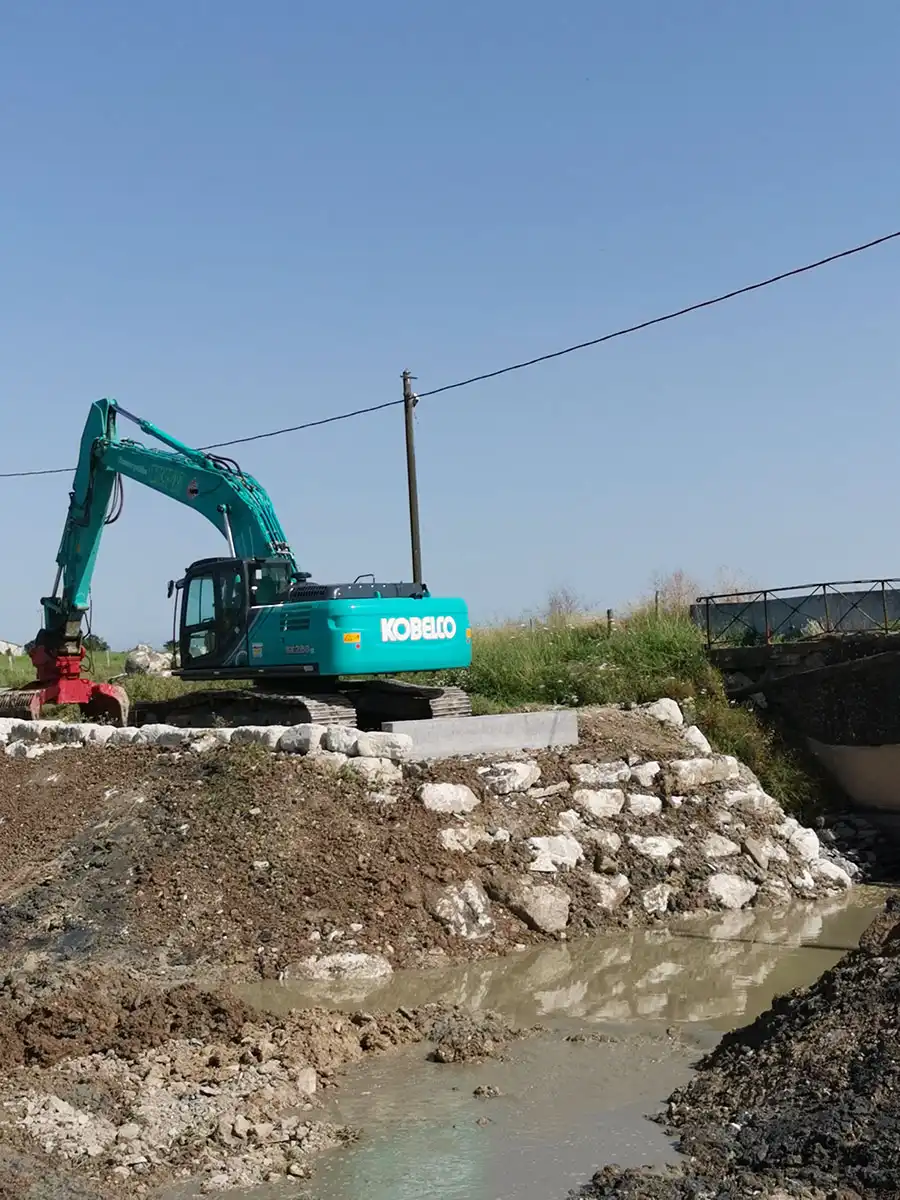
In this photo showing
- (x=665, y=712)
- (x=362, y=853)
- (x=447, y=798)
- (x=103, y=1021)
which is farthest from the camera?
(x=665, y=712)

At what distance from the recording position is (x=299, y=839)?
10867 mm

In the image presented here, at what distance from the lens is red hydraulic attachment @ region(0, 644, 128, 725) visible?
1653cm

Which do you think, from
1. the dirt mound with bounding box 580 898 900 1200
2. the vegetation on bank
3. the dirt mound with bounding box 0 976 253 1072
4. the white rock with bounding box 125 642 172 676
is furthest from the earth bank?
the white rock with bounding box 125 642 172 676

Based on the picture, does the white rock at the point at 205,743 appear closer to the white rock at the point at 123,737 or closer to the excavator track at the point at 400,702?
the white rock at the point at 123,737

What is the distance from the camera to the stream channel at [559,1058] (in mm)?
6125

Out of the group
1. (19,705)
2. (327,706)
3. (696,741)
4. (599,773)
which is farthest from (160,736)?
(696,741)

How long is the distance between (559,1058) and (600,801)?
15.2 feet

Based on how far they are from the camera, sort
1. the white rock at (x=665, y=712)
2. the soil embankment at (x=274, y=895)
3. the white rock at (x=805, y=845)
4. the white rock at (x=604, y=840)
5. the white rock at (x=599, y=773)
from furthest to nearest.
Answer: the white rock at (x=665, y=712) < the white rock at (x=805, y=845) < the white rock at (x=599, y=773) < the white rock at (x=604, y=840) < the soil embankment at (x=274, y=895)

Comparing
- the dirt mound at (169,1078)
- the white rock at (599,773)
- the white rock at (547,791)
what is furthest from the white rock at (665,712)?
the dirt mound at (169,1078)

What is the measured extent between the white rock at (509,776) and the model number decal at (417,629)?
211 centimetres

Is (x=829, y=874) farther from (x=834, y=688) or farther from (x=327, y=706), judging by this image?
(x=327, y=706)

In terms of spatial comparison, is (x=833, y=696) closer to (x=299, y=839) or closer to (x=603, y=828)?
(x=603, y=828)

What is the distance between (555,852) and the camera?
37.7ft

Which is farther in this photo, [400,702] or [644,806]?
[400,702]
